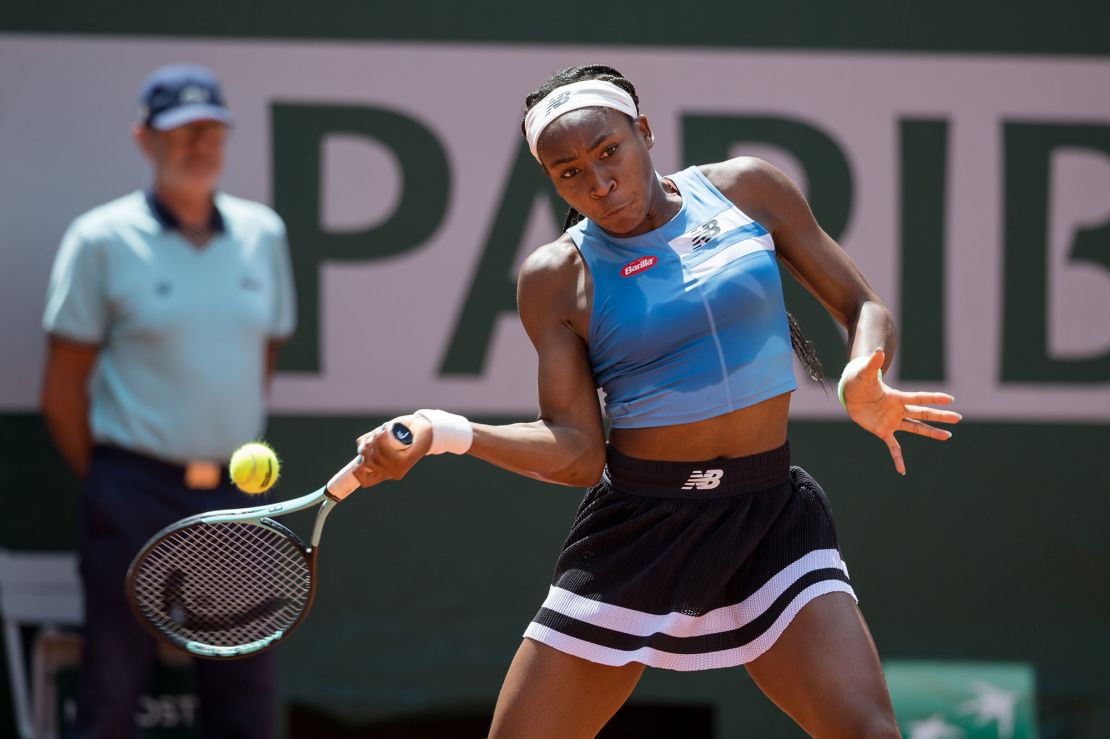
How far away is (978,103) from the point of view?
5355 mm

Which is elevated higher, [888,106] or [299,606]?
[888,106]

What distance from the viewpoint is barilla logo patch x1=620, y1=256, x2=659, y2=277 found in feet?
10.9

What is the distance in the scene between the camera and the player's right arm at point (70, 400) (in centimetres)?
490

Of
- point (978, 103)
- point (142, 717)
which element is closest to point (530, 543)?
point (142, 717)

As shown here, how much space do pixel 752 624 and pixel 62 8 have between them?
3.26 meters

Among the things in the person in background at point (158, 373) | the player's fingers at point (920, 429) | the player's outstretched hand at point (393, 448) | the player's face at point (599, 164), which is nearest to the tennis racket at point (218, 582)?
the player's outstretched hand at point (393, 448)

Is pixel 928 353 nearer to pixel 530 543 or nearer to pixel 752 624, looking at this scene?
pixel 530 543

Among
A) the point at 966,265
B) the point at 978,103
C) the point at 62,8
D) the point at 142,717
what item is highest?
the point at 62,8

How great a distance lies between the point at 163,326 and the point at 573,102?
1984 millimetres

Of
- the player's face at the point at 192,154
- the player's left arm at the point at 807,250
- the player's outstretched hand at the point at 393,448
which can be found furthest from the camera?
→ the player's face at the point at 192,154

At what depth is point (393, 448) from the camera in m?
2.94

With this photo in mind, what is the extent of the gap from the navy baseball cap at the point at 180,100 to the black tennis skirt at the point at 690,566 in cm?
208

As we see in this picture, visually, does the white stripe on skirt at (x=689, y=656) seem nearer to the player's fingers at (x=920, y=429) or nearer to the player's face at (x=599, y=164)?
the player's fingers at (x=920, y=429)

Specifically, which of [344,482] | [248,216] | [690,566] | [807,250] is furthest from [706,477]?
[248,216]
